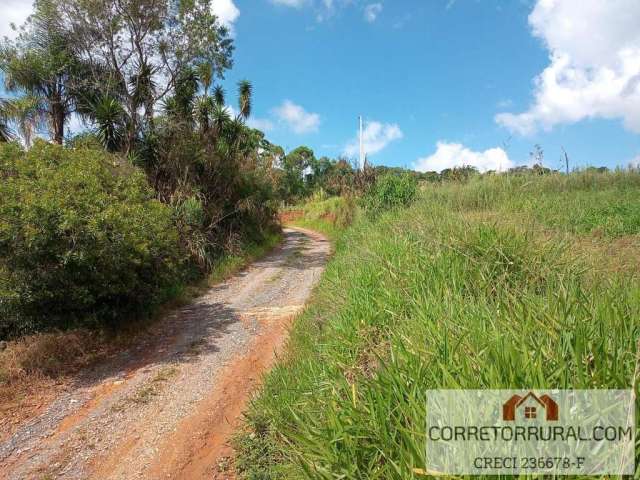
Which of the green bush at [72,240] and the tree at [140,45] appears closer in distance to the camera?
the green bush at [72,240]

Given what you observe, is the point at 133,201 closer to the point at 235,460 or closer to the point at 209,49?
the point at 235,460

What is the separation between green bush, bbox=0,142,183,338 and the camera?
475 cm

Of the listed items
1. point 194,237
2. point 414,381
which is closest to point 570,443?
point 414,381

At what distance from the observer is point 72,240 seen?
4.92 meters

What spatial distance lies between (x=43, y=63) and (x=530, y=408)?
1693 cm

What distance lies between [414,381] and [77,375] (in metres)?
5.34

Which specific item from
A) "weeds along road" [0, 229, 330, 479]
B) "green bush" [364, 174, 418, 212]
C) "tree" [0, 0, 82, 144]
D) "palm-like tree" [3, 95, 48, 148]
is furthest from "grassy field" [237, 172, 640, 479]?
"tree" [0, 0, 82, 144]

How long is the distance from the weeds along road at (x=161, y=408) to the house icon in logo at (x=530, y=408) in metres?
2.66

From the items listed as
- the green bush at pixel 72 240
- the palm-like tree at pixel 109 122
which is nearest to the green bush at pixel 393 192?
the green bush at pixel 72 240

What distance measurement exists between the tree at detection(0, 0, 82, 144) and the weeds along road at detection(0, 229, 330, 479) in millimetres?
10858

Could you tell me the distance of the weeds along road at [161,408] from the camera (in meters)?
3.24

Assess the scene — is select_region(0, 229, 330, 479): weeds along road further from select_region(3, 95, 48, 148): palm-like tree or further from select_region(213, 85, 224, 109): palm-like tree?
select_region(213, 85, 224, 109): palm-like tree

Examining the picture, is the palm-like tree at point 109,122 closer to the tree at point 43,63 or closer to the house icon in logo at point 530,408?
the tree at point 43,63

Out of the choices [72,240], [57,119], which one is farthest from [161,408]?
[57,119]
